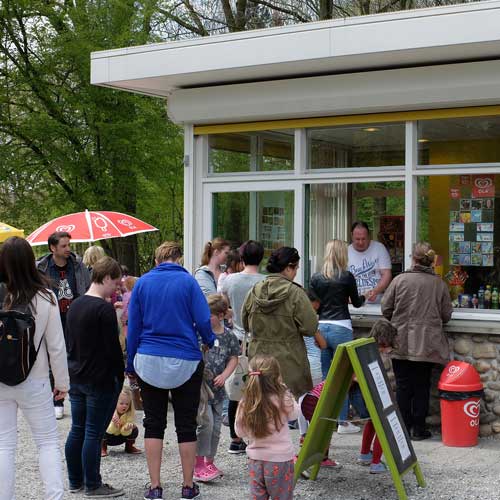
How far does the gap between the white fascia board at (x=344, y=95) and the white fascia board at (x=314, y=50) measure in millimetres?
104

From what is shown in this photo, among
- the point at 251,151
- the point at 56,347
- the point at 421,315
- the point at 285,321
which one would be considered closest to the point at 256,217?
the point at 251,151

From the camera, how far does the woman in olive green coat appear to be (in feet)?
21.2

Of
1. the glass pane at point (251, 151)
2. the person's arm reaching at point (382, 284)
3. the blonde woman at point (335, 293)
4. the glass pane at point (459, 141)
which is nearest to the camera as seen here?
the blonde woman at point (335, 293)

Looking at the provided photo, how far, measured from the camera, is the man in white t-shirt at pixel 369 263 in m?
8.98

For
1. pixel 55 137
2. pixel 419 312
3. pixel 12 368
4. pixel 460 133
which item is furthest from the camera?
pixel 55 137

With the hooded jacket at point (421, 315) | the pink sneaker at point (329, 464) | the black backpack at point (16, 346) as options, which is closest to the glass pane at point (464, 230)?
the hooded jacket at point (421, 315)

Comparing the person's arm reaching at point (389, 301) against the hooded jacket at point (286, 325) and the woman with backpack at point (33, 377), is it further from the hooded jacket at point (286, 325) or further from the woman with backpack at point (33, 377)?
the woman with backpack at point (33, 377)

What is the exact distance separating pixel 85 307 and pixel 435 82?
13.0 feet

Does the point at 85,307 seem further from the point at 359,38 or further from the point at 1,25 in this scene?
the point at 1,25

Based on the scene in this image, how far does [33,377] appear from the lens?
16.9ft

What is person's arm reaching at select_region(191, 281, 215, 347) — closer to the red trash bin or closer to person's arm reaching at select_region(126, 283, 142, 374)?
person's arm reaching at select_region(126, 283, 142, 374)

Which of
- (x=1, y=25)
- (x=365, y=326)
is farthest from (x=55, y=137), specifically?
(x=365, y=326)

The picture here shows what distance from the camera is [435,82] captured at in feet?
26.9

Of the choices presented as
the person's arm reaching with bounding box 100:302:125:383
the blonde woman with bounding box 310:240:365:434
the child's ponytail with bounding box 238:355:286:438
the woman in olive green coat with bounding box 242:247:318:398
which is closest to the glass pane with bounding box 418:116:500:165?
the blonde woman with bounding box 310:240:365:434
